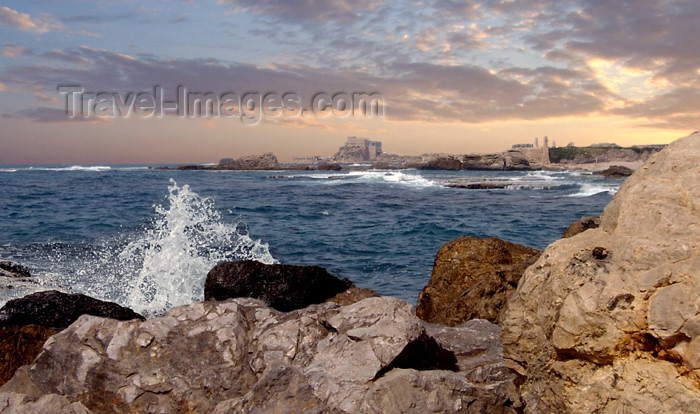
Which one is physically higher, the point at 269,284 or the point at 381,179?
the point at 381,179

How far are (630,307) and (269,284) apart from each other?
16.9 feet

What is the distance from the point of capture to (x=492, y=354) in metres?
3.61

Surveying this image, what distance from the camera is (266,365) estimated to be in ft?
10.4

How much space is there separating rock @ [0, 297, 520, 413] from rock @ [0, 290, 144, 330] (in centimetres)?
219

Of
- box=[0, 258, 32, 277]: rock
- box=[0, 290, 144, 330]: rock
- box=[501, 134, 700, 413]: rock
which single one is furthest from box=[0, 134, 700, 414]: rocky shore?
box=[0, 258, 32, 277]: rock

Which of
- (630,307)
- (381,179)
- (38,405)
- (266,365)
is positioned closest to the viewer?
(630,307)

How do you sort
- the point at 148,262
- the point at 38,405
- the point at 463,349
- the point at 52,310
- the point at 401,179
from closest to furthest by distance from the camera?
the point at 38,405
the point at 463,349
the point at 52,310
the point at 148,262
the point at 401,179

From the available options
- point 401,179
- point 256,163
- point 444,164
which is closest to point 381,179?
point 401,179

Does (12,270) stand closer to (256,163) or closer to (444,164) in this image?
(444,164)

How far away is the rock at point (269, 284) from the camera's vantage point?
6781 mm

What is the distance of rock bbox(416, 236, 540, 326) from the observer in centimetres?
529

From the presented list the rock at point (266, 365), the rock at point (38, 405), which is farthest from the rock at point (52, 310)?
the rock at point (38, 405)

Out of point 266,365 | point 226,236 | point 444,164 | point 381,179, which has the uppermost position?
point 444,164

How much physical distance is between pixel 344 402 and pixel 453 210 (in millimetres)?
21441
